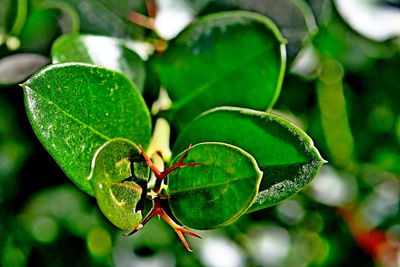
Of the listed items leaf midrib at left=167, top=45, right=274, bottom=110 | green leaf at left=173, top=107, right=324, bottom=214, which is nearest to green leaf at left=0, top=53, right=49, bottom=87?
leaf midrib at left=167, top=45, right=274, bottom=110

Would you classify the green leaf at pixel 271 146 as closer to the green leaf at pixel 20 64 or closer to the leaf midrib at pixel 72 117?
the leaf midrib at pixel 72 117

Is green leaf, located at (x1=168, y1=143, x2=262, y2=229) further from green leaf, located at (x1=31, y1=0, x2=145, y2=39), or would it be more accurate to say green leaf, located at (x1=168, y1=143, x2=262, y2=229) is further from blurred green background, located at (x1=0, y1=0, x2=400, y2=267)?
blurred green background, located at (x1=0, y1=0, x2=400, y2=267)

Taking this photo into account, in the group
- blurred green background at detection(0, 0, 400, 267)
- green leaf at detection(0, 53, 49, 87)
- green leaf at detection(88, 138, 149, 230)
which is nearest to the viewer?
green leaf at detection(88, 138, 149, 230)

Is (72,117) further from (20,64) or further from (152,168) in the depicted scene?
(20,64)

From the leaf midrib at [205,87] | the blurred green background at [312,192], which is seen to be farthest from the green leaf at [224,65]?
the blurred green background at [312,192]

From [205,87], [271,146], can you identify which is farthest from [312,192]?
[271,146]

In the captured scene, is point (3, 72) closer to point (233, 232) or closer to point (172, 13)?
point (172, 13)
